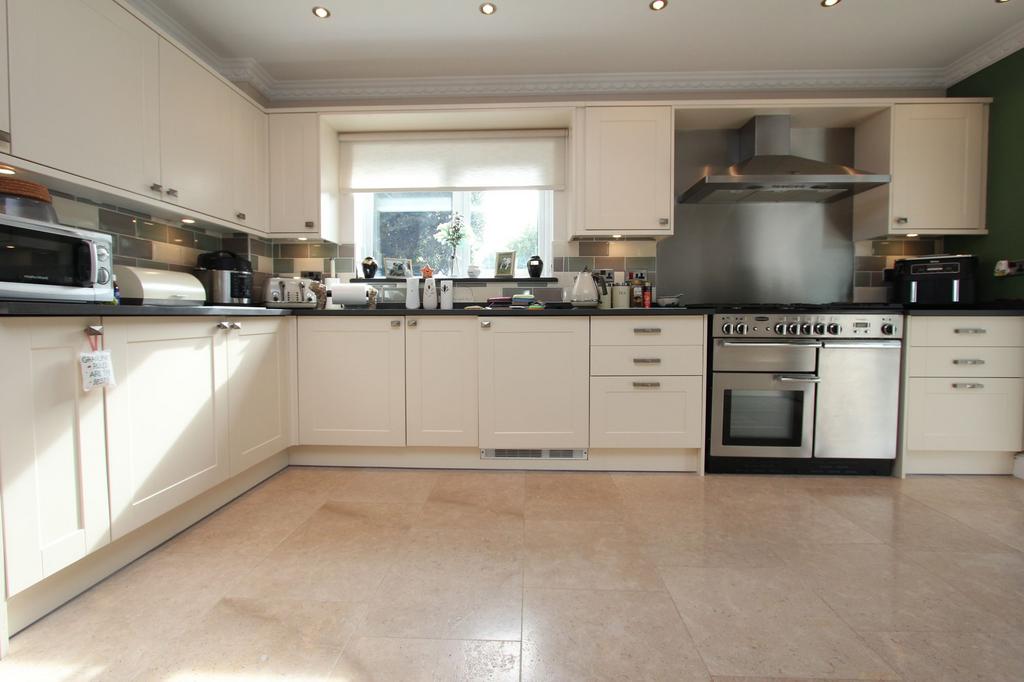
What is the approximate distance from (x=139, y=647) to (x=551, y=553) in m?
1.22

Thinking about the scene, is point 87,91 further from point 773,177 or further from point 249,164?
point 773,177

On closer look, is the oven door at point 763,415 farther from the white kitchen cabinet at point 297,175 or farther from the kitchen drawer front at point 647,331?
the white kitchen cabinet at point 297,175

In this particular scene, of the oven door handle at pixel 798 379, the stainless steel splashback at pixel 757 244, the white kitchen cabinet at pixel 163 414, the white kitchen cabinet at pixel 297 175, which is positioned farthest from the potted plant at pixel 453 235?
the oven door handle at pixel 798 379

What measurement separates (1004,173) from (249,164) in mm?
4550

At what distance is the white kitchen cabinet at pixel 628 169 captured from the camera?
2924 mm

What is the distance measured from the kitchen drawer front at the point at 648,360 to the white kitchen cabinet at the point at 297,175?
1985 mm

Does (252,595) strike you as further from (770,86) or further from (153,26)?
(770,86)

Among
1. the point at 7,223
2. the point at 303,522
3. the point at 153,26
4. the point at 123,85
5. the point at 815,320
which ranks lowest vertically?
the point at 303,522

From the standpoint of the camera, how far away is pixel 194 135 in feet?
7.81

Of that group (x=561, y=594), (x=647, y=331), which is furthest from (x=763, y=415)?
(x=561, y=594)

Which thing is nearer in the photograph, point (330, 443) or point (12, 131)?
point (12, 131)

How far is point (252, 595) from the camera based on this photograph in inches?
57.5

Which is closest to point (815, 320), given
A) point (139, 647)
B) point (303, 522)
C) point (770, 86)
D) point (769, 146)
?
point (769, 146)

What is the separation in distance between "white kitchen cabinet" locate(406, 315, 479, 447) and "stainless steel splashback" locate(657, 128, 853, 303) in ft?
5.03
